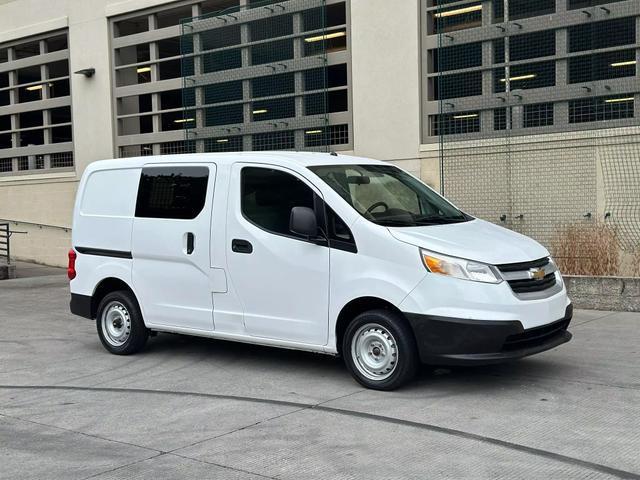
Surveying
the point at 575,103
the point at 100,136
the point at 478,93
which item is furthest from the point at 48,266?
the point at 575,103

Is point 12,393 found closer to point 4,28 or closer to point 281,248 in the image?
point 281,248

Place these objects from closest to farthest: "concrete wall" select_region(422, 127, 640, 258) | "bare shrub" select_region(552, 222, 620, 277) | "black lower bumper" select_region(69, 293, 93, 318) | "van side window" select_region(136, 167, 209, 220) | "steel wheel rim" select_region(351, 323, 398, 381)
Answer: "steel wheel rim" select_region(351, 323, 398, 381) < "van side window" select_region(136, 167, 209, 220) < "black lower bumper" select_region(69, 293, 93, 318) < "bare shrub" select_region(552, 222, 620, 277) < "concrete wall" select_region(422, 127, 640, 258)

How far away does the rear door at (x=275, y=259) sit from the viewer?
277 inches

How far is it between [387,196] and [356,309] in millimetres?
1147

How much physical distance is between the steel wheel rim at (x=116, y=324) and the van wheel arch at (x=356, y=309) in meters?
2.62

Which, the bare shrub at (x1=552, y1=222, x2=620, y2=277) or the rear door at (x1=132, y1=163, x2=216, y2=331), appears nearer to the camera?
the rear door at (x1=132, y1=163, x2=216, y2=331)

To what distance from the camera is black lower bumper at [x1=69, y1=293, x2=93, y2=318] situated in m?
8.80

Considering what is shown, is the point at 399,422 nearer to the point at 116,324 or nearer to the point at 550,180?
the point at 116,324

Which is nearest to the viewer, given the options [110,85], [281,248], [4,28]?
[281,248]

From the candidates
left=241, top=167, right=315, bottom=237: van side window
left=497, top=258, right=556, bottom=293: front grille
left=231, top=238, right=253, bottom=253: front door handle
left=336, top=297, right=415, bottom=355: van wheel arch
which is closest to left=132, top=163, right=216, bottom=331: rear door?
left=231, top=238, right=253, bottom=253: front door handle

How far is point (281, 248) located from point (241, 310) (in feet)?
2.45

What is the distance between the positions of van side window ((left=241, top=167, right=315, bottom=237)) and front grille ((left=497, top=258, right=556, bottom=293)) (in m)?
1.78

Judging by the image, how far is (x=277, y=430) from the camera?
5.73m

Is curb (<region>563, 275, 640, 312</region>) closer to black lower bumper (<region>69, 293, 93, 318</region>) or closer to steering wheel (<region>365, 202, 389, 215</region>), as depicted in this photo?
steering wheel (<region>365, 202, 389, 215</region>)
